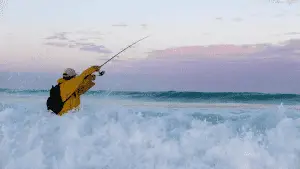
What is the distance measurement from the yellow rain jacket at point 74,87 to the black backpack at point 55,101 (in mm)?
53

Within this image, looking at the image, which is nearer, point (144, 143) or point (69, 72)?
point (144, 143)

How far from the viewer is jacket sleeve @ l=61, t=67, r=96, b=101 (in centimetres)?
609

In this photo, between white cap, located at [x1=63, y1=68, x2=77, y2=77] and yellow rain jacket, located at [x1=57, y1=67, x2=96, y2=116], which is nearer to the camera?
yellow rain jacket, located at [x1=57, y1=67, x2=96, y2=116]

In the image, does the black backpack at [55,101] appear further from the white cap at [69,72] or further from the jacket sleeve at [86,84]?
the jacket sleeve at [86,84]

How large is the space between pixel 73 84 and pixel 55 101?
1.43 feet

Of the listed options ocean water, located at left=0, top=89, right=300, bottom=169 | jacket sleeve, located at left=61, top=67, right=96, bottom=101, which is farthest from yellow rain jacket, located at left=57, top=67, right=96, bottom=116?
ocean water, located at left=0, top=89, right=300, bottom=169

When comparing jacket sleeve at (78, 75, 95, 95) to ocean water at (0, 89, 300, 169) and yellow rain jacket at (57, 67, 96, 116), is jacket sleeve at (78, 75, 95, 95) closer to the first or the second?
yellow rain jacket at (57, 67, 96, 116)

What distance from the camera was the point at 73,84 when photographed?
243 inches

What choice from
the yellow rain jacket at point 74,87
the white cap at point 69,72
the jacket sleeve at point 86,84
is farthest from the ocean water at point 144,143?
the white cap at point 69,72

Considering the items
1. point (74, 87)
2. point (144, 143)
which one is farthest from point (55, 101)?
point (144, 143)

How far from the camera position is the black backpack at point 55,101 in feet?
20.6

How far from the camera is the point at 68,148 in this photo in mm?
5930

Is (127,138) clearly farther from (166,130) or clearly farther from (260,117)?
(260,117)

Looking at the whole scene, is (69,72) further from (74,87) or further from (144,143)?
(144,143)
